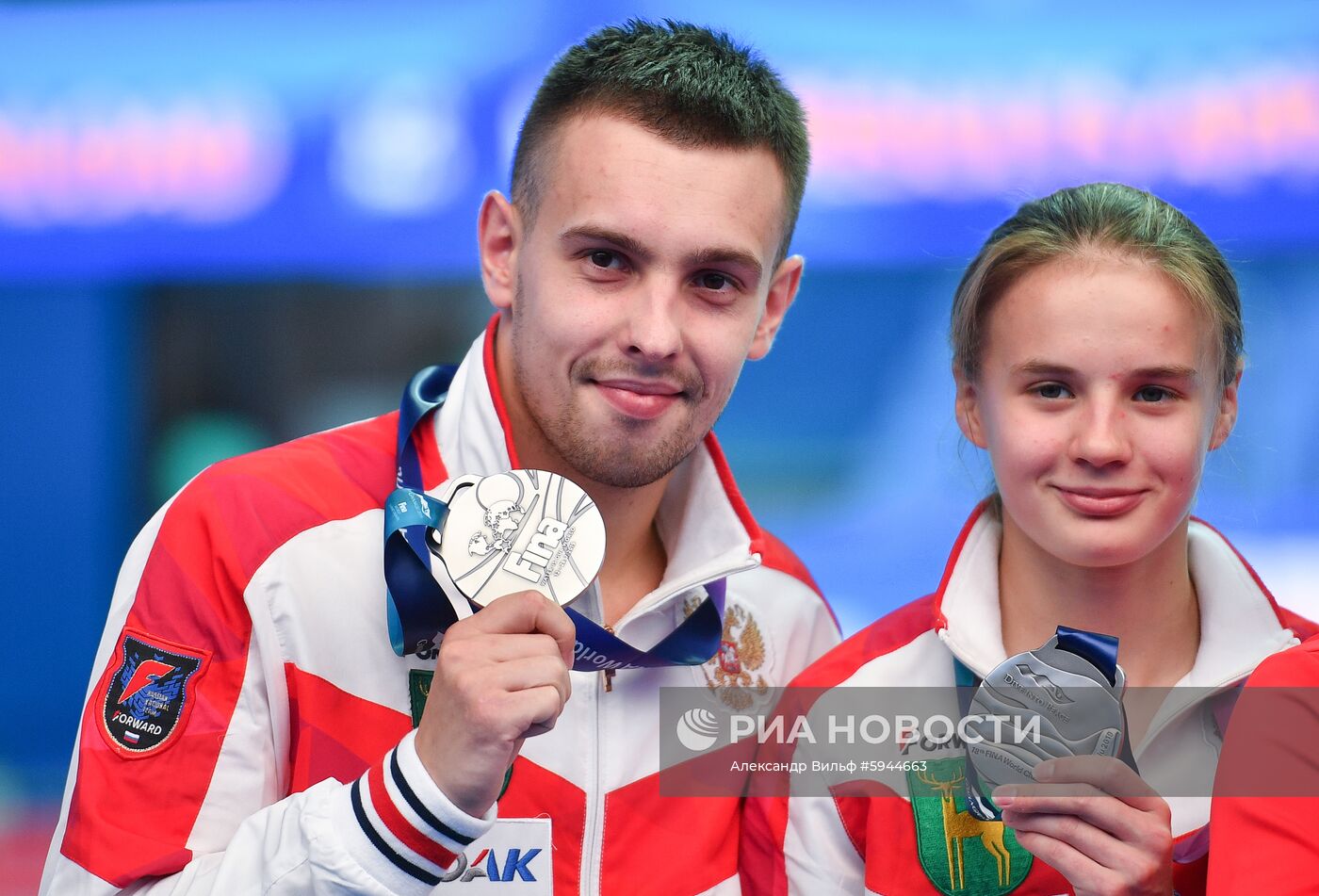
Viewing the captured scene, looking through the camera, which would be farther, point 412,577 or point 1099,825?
point 412,577

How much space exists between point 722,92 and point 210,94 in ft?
11.1

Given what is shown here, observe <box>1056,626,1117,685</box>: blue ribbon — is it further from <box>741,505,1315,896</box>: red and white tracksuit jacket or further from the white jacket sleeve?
the white jacket sleeve

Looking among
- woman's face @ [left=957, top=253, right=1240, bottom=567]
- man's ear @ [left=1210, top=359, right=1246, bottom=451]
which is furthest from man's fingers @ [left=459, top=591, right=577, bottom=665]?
man's ear @ [left=1210, top=359, right=1246, bottom=451]

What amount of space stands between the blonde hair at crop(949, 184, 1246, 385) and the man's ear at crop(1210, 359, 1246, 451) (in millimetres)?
14

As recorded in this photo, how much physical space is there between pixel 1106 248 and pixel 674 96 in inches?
26.0

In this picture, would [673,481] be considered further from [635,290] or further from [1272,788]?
[1272,788]

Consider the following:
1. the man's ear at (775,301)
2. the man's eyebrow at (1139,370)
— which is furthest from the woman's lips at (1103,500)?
the man's ear at (775,301)

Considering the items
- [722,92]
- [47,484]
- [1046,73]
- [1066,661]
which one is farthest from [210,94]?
[1066,661]

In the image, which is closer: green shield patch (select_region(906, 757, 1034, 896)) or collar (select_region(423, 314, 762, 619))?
green shield patch (select_region(906, 757, 1034, 896))

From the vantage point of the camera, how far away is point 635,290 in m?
2.00

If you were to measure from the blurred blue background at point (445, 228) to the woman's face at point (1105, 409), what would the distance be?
2.66 metres

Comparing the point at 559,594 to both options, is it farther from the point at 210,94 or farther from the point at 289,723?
the point at 210,94

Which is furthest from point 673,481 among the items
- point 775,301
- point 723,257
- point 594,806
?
point 594,806

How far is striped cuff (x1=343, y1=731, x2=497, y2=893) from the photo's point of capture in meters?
1.59
